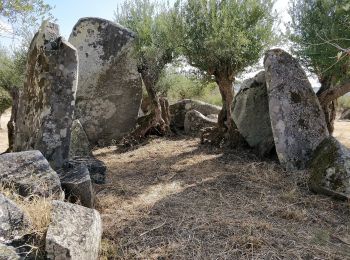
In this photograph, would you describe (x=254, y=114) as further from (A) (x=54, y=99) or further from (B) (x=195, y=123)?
(A) (x=54, y=99)

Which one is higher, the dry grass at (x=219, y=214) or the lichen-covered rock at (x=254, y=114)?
the lichen-covered rock at (x=254, y=114)

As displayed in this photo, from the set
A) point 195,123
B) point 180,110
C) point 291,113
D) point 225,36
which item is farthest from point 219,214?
point 180,110

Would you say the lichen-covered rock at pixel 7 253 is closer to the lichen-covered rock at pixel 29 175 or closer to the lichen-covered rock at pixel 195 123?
the lichen-covered rock at pixel 29 175

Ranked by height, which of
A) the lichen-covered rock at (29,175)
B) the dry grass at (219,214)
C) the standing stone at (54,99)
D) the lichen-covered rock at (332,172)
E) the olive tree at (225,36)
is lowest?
the dry grass at (219,214)

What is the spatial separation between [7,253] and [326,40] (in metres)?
6.77

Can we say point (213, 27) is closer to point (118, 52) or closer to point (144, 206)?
point (118, 52)

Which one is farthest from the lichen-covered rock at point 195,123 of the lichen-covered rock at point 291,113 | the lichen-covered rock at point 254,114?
the lichen-covered rock at point 291,113

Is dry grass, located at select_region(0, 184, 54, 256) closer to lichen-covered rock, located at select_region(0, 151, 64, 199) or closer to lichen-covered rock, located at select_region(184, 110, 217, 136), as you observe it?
lichen-covered rock, located at select_region(0, 151, 64, 199)

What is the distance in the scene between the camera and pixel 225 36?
29.2ft

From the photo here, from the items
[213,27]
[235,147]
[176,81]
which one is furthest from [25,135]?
[176,81]

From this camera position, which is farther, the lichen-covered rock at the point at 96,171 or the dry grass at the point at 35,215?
the lichen-covered rock at the point at 96,171

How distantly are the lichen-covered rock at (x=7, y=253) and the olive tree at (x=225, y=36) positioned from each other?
6.56 meters

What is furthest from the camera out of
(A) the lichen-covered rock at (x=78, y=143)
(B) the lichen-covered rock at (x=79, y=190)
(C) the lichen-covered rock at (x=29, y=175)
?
(A) the lichen-covered rock at (x=78, y=143)

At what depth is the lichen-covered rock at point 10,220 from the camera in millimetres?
3007
